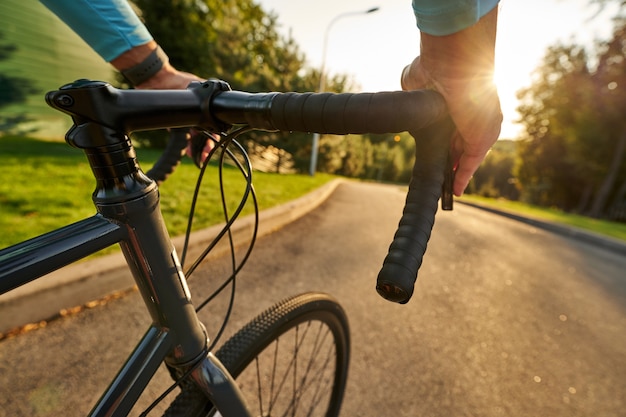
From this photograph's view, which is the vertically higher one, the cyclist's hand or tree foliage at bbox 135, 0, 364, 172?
tree foliage at bbox 135, 0, 364, 172

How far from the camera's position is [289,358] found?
73.5 inches

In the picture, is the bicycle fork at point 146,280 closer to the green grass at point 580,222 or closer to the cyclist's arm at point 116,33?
the cyclist's arm at point 116,33

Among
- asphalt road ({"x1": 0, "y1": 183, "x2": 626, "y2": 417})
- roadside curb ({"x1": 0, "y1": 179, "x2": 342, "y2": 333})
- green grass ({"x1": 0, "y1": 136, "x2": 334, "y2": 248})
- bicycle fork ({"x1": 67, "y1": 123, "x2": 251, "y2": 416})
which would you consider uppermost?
bicycle fork ({"x1": 67, "y1": 123, "x2": 251, "y2": 416})

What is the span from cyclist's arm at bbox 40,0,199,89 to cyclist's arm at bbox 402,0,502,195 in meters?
0.81

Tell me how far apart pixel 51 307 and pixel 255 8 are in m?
26.7

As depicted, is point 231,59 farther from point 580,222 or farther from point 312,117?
point 312,117

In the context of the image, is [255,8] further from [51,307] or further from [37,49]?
[51,307]

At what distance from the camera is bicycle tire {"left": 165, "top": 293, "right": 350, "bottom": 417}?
2.95 feet

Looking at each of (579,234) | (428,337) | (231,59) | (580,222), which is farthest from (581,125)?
(428,337)

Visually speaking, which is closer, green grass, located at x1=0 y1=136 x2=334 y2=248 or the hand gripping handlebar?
the hand gripping handlebar

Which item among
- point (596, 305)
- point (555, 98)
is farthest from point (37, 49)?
point (555, 98)

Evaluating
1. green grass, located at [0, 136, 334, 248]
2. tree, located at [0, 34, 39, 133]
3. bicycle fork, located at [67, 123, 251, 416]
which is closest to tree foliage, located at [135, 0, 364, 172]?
green grass, located at [0, 136, 334, 248]

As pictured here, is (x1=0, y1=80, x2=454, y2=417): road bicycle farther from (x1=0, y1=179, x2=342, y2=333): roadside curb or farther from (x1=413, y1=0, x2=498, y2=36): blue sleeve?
(x1=0, y1=179, x2=342, y2=333): roadside curb

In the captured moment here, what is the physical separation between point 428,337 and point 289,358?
1.11 metres
